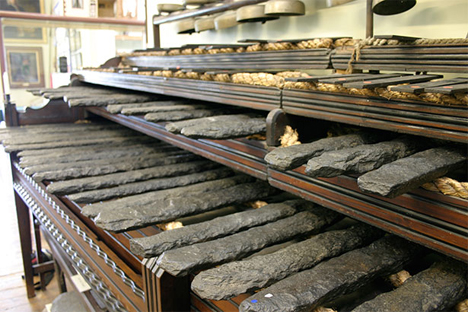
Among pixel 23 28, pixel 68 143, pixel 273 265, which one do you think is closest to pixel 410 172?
pixel 273 265

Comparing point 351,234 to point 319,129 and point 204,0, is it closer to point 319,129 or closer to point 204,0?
point 319,129

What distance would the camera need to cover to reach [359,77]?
154cm

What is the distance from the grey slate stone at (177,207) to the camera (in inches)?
72.9

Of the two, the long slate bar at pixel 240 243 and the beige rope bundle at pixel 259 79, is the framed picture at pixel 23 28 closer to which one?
the beige rope bundle at pixel 259 79

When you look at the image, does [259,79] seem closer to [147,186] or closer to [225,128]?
[225,128]

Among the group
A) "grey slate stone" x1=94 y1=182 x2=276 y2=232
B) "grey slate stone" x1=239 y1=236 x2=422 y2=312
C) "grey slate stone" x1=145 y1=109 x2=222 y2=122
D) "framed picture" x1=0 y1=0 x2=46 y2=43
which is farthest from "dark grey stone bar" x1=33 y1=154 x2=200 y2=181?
"framed picture" x1=0 y1=0 x2=46 y2=43

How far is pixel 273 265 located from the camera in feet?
4.62

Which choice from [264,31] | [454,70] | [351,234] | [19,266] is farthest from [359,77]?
[19,266]

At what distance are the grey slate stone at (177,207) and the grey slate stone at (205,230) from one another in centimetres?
20

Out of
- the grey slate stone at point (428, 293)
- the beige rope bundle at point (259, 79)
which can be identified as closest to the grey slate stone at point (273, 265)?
the grey slate stone at point (428, 293)

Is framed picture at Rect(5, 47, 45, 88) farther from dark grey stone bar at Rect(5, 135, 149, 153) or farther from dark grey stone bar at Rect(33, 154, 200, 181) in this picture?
dark grey stone bar at Rect(33, 154, 200, 181)

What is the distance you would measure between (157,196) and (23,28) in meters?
4.78

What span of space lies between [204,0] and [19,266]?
4.06 meters

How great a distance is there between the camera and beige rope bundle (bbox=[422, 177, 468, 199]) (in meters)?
Answer: 1.17
